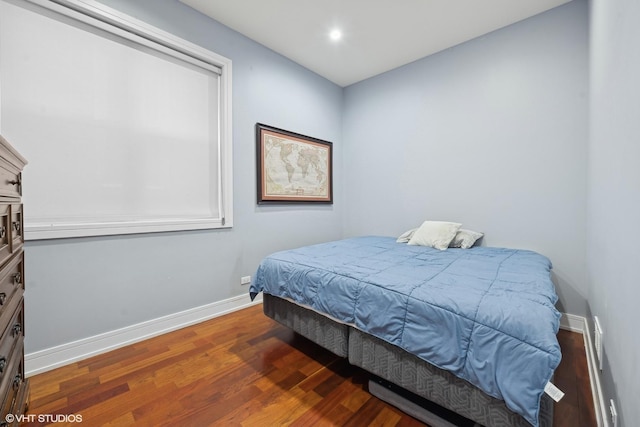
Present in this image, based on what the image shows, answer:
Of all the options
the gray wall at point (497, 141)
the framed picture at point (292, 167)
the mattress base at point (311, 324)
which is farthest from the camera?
the framed picture at point (292, 167)

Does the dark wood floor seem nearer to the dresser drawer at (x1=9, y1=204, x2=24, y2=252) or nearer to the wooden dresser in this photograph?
the wooden dresser

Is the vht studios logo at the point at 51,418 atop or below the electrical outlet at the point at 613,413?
below

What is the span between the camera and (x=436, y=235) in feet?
8.81

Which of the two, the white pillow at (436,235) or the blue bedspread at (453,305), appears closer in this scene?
the blue bedspread at (453,305)

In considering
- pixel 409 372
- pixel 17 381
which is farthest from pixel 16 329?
pixel 409 372

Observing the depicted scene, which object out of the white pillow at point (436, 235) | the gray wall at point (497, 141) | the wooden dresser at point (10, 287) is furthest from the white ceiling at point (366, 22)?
the wooden dresser at point (10, 287)

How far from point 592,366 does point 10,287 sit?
3.02 meters

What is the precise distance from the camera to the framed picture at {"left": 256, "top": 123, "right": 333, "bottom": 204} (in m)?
2.97

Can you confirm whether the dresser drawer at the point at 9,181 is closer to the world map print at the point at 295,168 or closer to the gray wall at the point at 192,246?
the gray wall at the point at 192,246

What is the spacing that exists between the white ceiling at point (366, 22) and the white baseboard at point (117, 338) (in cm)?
275

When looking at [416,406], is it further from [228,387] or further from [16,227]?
[16,227]

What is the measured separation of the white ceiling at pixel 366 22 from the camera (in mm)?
2338

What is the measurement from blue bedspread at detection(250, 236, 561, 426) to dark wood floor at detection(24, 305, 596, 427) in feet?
1.39

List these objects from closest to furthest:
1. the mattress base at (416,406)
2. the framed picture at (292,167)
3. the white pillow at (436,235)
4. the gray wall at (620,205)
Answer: the gray wall at (620,205) < the mattress base at (416,406) < the white pillow at (436,235) < the framed picture at (292,167)
